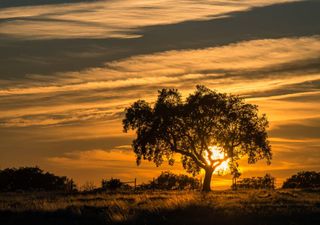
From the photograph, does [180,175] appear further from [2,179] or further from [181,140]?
[181,140]

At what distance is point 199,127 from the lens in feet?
298

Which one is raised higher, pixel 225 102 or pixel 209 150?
pixel 225 102

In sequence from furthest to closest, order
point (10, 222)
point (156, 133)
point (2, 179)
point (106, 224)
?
point (2, 179), point (156, 133), point (10, 222), point (106, 224)

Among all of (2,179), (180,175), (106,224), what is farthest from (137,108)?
(106,224)

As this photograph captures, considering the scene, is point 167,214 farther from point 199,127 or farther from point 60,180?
point 60,180

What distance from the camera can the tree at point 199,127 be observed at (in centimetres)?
9056

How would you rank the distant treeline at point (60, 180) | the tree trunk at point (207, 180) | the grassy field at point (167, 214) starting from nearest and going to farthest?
the grassy field at point (167, 214) < the tree trunk at point (207, 180) < the distant treeline at point (60, 180)

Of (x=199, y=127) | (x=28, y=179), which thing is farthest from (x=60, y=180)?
(x=199, y=127)

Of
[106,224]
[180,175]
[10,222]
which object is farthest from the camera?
[180,175]

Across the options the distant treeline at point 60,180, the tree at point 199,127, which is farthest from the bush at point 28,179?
the tree at point 199,127

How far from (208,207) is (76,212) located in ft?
25.4

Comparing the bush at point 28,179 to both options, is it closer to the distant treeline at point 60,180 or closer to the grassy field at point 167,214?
the distant treeline at point 60,180

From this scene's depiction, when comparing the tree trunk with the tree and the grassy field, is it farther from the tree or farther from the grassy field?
the grassy field

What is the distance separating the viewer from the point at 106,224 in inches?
1553
